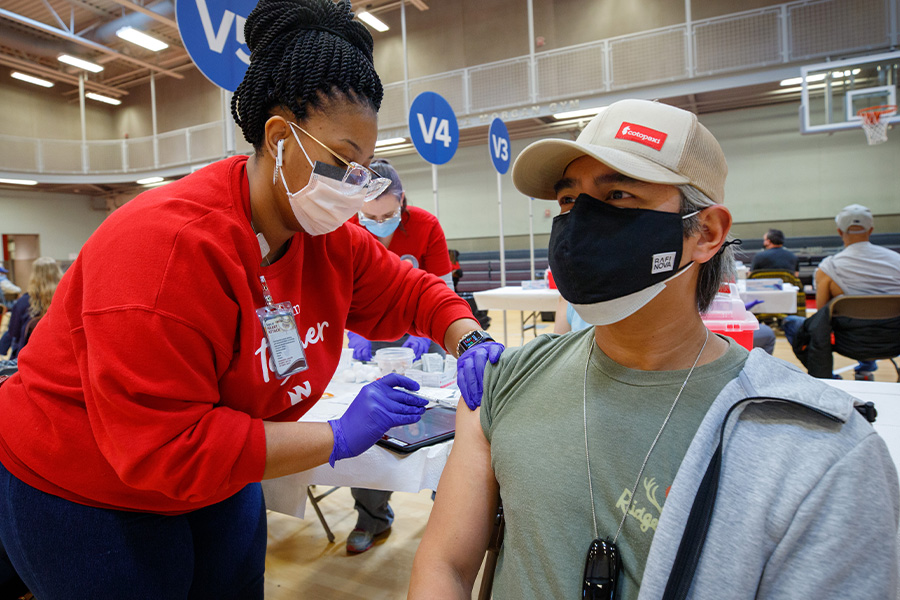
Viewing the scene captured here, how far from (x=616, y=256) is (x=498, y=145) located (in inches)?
189

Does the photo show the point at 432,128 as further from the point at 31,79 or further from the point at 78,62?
the point at 31,79

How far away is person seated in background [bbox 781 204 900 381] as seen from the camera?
381cm

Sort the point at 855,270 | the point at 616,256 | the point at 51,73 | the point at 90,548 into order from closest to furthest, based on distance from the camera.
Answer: the point at 616,256
the point at 90,548
the point at 855,270
the point at 51,73

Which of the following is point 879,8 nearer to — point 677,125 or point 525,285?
point 525,285

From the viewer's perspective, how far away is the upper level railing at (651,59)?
7.99m

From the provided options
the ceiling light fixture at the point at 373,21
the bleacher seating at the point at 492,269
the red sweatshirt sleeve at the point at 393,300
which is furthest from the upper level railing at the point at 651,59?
the red sweatshirt sleeve at the point at 393,300

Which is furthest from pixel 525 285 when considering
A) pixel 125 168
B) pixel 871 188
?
pixel 125 168

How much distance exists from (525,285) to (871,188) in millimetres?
8867

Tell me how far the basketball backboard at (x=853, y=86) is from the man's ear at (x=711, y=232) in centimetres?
856

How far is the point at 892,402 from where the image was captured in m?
1.52

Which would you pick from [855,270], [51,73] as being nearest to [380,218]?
[855,270]

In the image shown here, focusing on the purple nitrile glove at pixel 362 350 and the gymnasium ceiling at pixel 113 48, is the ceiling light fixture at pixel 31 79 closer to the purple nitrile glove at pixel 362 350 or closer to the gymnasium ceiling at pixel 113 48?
the gymnasium ceiling at pixel 113 48

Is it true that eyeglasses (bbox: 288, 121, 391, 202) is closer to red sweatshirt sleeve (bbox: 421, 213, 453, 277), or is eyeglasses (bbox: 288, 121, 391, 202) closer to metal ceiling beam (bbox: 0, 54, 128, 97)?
red sweatshirt sleeve (bbox: 421, 213, 453, 277)

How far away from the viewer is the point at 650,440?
2.75 ft
